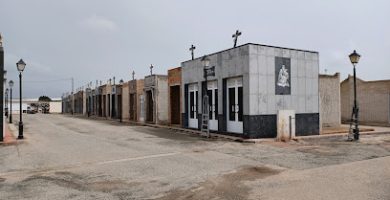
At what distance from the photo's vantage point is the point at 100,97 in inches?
1996

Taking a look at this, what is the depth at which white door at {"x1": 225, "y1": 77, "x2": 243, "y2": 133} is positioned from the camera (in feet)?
59.3

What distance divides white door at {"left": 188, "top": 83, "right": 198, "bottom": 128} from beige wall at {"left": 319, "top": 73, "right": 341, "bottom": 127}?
24.7 feet

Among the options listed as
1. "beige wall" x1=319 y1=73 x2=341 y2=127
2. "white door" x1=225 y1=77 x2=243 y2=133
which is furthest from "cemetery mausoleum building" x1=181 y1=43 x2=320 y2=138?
"beige wall" x1=319 y1=73 x2=341 y2=127

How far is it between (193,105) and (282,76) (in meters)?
6.70

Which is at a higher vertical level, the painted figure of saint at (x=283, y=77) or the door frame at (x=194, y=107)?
the painted figure of saint at (x=283, y=77)

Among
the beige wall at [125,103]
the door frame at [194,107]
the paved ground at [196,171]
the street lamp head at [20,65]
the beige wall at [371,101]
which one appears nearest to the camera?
the paved ground at [196,171]

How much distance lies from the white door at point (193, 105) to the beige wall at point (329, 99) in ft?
24.7

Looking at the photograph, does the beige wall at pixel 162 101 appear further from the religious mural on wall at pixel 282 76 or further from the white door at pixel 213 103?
the religious mural on wall at pixel 282 76

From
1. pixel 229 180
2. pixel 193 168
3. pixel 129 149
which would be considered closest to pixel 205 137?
pixel 129 149

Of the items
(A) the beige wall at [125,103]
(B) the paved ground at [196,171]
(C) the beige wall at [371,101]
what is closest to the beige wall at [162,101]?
(A) the beige wall at [125,103]

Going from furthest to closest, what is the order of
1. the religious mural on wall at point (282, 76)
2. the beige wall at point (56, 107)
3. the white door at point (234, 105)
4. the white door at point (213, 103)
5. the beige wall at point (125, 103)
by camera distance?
the beige wall at point (56, 107) → the beige wall at point (125, 103) → the white door at point (213, 103) → the white door at point (234, 105) → the religious mural on wall at point (282, 76)

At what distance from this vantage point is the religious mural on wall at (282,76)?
58.7 ft

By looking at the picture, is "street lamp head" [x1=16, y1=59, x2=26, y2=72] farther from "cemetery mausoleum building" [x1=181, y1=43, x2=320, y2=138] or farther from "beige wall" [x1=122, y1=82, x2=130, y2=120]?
"beige wall" [x1=122, y1=82, x2=130, y2=120]

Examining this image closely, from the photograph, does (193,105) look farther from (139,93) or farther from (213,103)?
(139,93)
